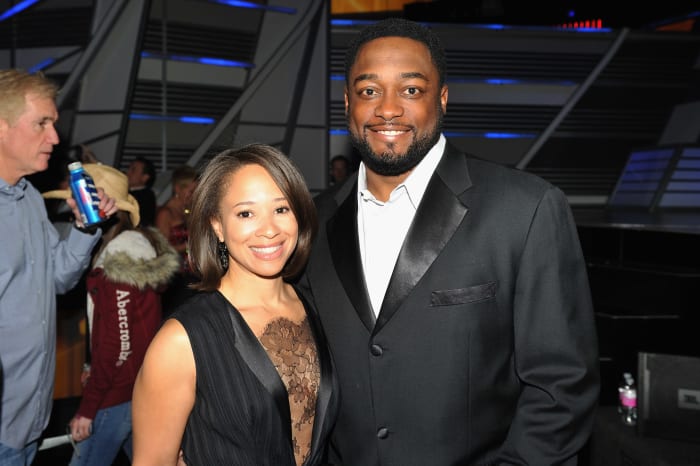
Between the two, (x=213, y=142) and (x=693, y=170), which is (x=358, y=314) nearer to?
(x=213, y=142)

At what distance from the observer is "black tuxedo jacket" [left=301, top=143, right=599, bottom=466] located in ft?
4.84

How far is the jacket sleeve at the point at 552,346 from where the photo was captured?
1.46 metres

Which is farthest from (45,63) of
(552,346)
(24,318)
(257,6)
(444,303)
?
(552,346)

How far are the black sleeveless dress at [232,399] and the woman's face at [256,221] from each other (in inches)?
6.2

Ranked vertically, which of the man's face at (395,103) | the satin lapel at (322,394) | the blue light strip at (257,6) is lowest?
the satin lapel at (322,394)

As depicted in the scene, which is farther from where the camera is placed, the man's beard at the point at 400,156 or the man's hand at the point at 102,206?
the man's hand at the point at 102,206

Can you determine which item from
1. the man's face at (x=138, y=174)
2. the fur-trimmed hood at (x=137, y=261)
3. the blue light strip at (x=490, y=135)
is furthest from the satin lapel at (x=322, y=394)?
the blue light strip at (x=490, y=135)

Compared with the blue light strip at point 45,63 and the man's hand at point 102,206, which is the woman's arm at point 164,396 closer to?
the man's hand at point 102,206

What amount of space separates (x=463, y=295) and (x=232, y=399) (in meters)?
0.60

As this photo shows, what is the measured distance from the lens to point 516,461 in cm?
149

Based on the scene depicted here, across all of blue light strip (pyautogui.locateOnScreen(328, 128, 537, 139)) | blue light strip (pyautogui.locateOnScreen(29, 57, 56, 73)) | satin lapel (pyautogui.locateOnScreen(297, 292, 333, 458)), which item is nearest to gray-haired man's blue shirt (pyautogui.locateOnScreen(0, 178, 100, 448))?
satin lapel (pyautogui.locateOnScreen(297, 292, 333, 458))

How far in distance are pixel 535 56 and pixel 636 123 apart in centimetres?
237

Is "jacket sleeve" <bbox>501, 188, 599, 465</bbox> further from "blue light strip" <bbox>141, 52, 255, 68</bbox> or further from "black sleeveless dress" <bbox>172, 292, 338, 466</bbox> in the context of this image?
"blue light strip" <bbox>141, 52, 255, 68</bbox>

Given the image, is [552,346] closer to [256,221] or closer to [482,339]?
[482,339]
